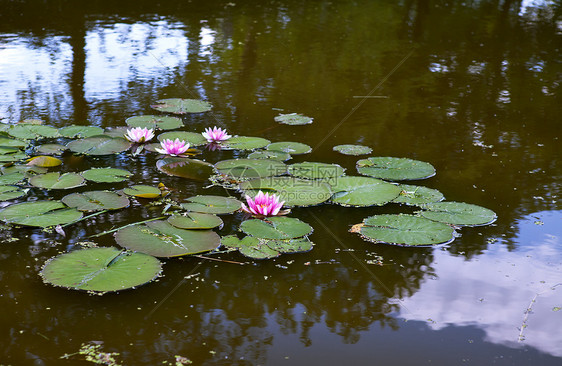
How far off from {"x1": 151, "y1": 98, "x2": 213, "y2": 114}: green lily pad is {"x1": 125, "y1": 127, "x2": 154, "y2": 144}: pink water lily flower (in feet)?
2.02

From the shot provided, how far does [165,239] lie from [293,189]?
76 cm

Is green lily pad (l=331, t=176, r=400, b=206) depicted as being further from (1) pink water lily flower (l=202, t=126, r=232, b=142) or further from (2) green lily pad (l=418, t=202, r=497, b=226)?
(1) pink water lily flower (l=202, t=126, r=232, b=142)

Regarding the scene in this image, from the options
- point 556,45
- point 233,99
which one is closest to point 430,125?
point 233,99

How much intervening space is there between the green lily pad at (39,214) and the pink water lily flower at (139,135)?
0.88 m

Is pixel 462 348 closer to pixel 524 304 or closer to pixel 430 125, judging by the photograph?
pixel 524 304

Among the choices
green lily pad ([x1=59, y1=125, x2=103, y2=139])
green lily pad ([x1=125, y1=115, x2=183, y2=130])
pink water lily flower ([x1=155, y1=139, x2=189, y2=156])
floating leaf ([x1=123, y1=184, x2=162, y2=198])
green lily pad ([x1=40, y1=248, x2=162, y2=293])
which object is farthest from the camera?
green lily pad ([x1=125, y1=115, x2=183, y2=130])

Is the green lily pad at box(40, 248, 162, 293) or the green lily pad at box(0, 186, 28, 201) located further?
the green lily pad at box(0, 186, 28, 201)

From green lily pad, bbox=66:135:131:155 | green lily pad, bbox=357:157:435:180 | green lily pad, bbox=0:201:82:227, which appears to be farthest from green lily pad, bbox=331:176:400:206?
green lily pad, bbox=66:135:131:155

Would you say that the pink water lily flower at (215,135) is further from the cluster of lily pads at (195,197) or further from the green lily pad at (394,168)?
the green lily pad at (394,168)

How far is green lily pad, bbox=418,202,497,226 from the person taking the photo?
238cm

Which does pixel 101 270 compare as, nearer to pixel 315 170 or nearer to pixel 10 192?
pixel 10 192

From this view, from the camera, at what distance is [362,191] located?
266 centimetres

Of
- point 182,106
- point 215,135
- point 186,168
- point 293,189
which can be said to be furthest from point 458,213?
point 182,106

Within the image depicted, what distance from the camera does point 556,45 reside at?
6.49m
